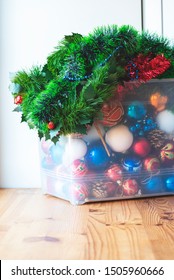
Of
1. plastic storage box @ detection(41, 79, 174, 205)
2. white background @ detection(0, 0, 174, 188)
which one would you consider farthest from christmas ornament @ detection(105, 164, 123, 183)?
white background @ detection(0, 0, 174, 188)

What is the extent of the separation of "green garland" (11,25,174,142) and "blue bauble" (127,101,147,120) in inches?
3.2

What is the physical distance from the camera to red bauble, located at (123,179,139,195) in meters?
1.72

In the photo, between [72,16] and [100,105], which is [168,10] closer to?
[72,16]

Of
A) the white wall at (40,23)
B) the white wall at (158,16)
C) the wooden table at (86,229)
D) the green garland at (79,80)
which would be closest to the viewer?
the wooden table at (86,229)

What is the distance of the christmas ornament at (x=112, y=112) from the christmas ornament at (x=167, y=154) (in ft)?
0.58

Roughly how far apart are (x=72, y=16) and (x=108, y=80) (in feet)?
1.68

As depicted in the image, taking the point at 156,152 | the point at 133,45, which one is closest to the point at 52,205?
the point at 156,152

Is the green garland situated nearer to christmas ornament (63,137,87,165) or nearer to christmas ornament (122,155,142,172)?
christmas ornament (63,137,87,165)

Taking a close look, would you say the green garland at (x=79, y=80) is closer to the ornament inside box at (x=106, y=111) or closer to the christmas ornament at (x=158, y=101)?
the ornament inside box at (x=106, y=111)

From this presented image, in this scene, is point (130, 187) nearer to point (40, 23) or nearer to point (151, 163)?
point (151, 163)

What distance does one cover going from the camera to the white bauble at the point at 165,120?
67.5 inches

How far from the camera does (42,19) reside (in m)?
2.02

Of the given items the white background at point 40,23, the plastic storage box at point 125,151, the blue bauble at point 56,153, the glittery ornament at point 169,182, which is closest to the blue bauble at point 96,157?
the plastic storage box at point 125,151

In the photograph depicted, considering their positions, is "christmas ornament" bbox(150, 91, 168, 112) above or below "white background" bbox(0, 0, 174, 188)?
below
